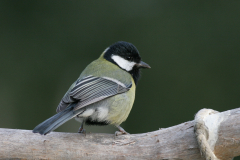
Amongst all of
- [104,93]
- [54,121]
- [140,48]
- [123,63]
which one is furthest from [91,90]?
[140,48]

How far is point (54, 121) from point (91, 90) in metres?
0.39

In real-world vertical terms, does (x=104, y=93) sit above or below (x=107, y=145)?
above

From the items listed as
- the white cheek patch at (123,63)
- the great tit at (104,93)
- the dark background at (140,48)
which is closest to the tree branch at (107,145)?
the great tit at (104,93)

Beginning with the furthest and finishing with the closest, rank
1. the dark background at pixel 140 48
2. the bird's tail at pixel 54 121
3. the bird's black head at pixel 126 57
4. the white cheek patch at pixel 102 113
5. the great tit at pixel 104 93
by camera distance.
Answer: the dark background at pixel 140 48, the bird's black head at pixel 126 57, the white cheek patch at pixel 102 113, the great tit at pixel 104 93, the bird's tail at pixel 54 121

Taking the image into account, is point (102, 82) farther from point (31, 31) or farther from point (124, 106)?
point (31, 31)

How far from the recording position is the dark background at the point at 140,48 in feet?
11.1

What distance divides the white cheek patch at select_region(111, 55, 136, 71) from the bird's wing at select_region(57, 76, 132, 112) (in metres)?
0.24

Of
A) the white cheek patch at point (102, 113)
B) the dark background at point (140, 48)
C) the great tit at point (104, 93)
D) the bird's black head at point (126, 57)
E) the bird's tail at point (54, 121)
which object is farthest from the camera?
the dark background at point (140, 48)

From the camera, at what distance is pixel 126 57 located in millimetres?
2230

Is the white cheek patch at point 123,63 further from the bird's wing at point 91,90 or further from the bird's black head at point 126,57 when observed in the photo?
the bird's wing at point 91,90

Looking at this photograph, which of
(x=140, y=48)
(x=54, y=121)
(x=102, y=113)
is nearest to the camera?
(x=54, y=121)

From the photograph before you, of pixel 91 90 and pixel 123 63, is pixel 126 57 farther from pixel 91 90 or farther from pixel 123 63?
pixel 91 90

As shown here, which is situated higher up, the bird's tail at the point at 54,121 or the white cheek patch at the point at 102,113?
the bird's tail at the point at 54,121

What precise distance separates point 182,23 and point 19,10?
2.06 m
